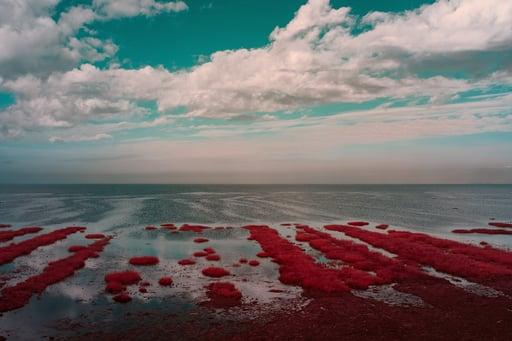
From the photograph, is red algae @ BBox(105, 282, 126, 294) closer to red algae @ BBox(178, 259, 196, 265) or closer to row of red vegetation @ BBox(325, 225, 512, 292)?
red algae @ BBox(178, 259, 196, 265)

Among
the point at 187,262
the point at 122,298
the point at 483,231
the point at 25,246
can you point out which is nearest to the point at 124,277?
the point at 122,298

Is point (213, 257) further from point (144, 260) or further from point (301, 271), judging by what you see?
point (301, 271)

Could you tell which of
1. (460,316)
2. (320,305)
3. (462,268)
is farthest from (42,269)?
(462,268)

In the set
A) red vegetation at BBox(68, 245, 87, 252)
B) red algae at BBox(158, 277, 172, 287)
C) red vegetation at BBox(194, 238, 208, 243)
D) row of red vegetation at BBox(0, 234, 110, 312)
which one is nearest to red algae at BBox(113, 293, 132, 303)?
red algae at BBox(158, 277, 172, 287)

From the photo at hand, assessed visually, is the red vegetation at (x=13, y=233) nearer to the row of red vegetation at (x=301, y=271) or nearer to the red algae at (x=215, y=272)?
the red algae at (x=215, y=272)

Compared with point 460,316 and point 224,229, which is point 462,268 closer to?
point 460,316

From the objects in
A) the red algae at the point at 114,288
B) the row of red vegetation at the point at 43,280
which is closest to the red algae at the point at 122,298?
the red algae at the point at 114,288
